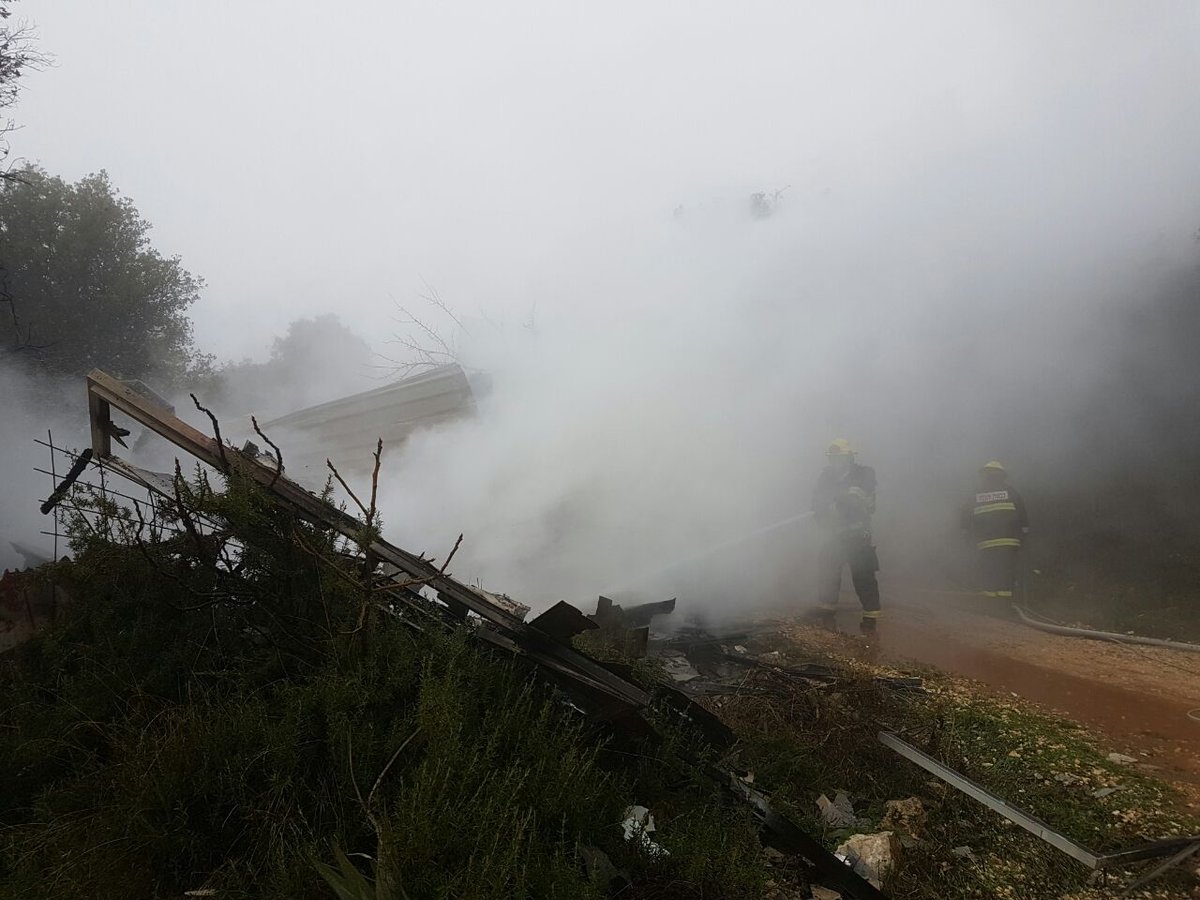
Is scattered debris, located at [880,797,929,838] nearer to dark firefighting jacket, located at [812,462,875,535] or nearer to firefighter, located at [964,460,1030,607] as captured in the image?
dark firefighting jacket, located at [812,462,875,535]

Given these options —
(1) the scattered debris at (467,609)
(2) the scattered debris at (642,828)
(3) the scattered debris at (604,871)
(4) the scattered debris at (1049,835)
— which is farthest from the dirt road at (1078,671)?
(3) the scattered debris at (604,871)

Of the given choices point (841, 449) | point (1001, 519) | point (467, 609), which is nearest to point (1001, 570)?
point (1001, 519)

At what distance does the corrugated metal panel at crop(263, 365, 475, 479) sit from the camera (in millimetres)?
10609

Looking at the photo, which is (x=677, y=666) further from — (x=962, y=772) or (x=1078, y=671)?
(x=1078, y=671)

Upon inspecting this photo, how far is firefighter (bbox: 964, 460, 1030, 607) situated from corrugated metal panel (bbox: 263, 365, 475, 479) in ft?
24.8

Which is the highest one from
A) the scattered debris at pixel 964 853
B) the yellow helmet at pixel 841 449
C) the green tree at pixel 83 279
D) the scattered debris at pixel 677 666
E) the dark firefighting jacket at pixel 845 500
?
the green tree at pixel 83 279

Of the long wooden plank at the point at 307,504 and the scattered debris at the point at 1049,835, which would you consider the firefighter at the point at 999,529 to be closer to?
the scattered debris at the point at 1049,835

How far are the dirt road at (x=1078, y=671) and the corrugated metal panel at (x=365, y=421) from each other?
23.3 feet

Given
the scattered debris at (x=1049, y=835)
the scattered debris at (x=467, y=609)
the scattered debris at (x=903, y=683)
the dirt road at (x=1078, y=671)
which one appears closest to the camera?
the scattered debris at (x=1049, y=835)

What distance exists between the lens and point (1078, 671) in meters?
5.43

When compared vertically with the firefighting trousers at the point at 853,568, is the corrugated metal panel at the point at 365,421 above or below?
above

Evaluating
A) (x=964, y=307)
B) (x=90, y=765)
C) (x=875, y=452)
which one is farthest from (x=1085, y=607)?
(x=90, y=765)

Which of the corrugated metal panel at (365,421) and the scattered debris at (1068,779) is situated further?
the corrugated metal panel at (365,421)

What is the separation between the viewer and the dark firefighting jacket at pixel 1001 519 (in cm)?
794
